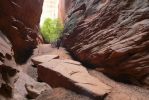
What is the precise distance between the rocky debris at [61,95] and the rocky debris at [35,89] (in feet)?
0.67

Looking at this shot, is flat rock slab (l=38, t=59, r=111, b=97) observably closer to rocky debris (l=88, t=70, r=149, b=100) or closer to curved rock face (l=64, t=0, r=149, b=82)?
rocky debris (l=88, t=70, r=149, b=100)

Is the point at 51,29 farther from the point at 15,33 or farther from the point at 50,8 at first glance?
the point at 50,8

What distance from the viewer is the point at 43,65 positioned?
8812 millimetres

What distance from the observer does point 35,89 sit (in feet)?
24.3

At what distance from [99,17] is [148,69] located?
12.2 feet

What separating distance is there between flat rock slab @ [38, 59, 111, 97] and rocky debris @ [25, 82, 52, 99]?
37 cm

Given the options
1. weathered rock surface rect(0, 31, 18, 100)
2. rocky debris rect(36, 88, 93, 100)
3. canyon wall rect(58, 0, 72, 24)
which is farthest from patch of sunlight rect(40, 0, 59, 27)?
weathered rock surface rect(0, 31, 18, 100)

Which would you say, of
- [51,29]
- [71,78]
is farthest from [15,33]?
[51,29]

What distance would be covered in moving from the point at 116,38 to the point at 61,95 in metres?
Result: 3.27

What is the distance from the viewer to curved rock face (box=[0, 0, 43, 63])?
9268mm

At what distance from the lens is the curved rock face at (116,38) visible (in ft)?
24.5

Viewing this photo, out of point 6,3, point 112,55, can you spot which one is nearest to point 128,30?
point 112,55

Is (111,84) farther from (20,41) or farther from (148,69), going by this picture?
(20,41)

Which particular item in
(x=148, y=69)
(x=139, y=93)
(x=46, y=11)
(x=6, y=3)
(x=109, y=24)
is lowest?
(x=139, y=93)
